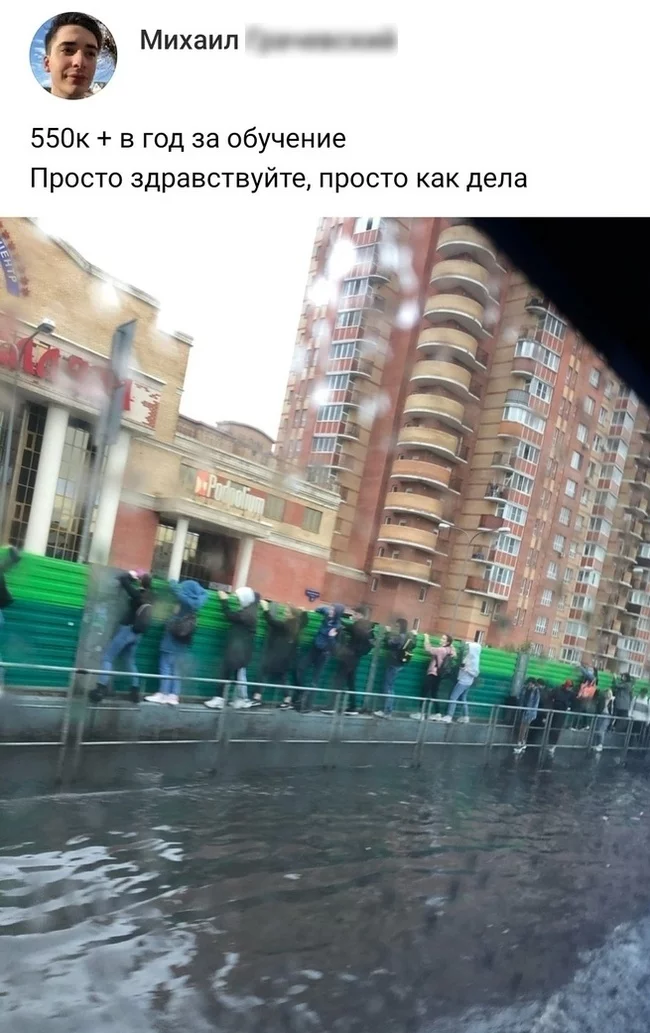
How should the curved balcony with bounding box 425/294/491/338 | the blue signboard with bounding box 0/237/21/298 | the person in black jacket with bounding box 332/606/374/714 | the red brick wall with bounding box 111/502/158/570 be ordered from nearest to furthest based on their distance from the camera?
the blue signboard with bounding box 0/237/21/298
the curved balcony with bounding box 425/294/491/338
the red brick wall with bounding box 111/502/158/570
the person in black jacket with bounding box 332/606/374/714

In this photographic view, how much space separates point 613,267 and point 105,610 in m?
4.69

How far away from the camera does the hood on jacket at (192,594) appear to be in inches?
256

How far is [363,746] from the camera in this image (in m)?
7.55

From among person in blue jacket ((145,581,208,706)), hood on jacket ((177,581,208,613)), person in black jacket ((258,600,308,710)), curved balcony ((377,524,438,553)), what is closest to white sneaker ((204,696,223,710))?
person in blue jacket ((145,581,208,706))

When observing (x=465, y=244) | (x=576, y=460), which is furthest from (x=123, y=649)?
(x=576, y=460)

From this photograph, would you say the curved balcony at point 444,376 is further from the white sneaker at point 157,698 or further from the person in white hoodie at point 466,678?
the person in white hoodie at point 466,678

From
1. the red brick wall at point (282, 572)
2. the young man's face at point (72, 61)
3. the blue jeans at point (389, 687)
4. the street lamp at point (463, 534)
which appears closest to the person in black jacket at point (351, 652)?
the blue jeans at point (389, 687)

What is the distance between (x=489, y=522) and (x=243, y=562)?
7.10 feet

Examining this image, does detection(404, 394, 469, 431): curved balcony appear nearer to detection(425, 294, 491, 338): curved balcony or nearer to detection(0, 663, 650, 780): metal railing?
detection(425, 294, 491, 338): curved balcony

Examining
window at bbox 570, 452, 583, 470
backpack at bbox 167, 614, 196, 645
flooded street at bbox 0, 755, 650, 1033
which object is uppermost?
window at bbox 570, 452, 583, 470

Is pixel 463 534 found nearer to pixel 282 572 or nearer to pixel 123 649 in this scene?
pixel 282 572

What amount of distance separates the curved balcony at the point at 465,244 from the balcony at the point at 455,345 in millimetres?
1249

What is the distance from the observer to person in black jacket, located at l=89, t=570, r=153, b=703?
607 centimetres

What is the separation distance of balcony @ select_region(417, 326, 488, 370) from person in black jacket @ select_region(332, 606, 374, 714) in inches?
102
